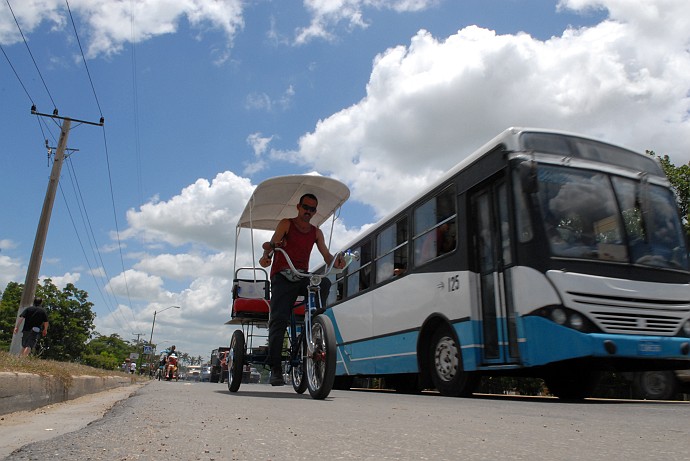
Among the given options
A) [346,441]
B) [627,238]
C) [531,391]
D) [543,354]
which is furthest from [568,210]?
[531,391]

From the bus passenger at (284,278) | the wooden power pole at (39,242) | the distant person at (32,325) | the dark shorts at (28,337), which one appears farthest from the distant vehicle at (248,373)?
the wooden power pole at (39,242)

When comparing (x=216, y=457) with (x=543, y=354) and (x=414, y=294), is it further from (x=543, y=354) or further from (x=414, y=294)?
(x=414, y=294)

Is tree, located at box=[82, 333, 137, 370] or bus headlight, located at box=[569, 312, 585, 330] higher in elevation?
tree, located at box=[82, 333, 137, 370]

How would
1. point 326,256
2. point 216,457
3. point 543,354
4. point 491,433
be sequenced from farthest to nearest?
point 326,256 < point 543,354 < point 491,433 < point 216,457

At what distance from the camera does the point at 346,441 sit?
9.07ft

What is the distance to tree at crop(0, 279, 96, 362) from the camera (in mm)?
70625

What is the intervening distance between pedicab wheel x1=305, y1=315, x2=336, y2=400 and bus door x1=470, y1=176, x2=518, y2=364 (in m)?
2.30

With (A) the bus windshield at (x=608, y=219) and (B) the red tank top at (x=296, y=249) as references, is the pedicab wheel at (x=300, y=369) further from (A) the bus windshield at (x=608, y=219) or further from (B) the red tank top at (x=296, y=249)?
(A) the bus windshield at (x=608, y=219)

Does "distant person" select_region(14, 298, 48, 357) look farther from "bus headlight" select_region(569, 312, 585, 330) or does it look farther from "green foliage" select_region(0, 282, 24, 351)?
"green foliage" select_region(0, 282, 24, 351)

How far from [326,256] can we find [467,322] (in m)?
2.08

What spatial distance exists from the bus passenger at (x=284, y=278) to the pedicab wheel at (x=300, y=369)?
0.75ft

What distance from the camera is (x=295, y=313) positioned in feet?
22.9

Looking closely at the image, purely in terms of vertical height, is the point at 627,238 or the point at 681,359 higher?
the point at 627,238

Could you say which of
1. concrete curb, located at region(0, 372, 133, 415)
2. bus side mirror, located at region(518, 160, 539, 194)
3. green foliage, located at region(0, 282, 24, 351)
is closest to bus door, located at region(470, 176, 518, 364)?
bus side mirror, located at region(518, 160, 539, 194)
